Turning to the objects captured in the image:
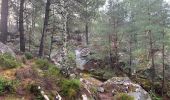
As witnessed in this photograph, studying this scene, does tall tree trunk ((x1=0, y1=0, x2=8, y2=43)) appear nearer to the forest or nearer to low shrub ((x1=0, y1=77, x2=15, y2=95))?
the forest

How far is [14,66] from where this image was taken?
1078 cm

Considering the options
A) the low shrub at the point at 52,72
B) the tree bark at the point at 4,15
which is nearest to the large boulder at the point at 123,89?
the low shrub at the point at 52,72

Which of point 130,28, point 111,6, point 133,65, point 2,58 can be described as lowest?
point 133,65

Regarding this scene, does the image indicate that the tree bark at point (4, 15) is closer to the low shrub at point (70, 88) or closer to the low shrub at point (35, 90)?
the low shrub at point (70, 88)

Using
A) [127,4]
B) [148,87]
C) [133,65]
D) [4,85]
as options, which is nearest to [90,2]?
[127,4]

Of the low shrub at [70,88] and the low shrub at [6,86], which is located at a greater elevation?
the low shrub at [6,86]

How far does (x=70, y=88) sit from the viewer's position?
9.98m

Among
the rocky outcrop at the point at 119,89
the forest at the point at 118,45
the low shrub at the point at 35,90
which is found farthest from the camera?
the forest at the point at 118,45

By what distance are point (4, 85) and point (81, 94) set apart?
123 inches

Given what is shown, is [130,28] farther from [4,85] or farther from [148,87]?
[4,85]

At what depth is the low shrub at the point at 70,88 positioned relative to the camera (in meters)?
A: 9.83

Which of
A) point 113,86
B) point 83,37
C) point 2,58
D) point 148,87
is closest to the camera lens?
point 2,58

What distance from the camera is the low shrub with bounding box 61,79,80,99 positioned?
9828 mm

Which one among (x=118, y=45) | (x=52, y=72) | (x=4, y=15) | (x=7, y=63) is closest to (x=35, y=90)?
(x=52, y=72)
